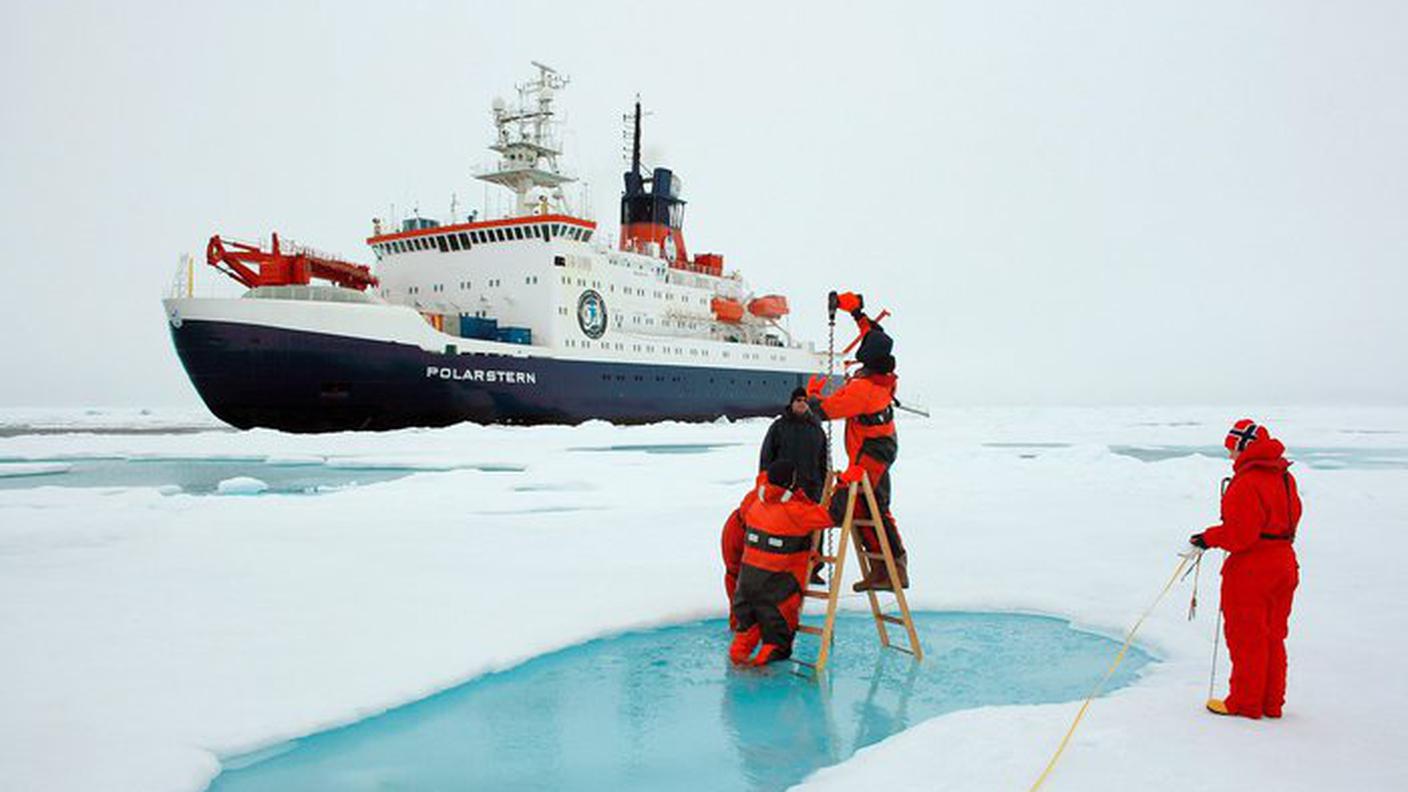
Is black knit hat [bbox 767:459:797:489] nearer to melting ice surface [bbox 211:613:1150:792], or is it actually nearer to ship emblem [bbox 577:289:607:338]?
melting ice surface [bbox 211:613:1150:792]

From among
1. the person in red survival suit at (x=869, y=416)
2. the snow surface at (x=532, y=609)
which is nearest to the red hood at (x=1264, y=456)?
the snow surface at (x=532, y=609)

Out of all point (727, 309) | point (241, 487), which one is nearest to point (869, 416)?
point (241, 487)

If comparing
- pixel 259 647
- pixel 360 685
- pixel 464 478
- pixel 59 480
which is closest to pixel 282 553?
pixel 259 647

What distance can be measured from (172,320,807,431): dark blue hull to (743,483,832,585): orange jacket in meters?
18.6

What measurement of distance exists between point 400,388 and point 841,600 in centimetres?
1823

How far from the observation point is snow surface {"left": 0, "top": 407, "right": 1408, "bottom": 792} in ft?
9.23

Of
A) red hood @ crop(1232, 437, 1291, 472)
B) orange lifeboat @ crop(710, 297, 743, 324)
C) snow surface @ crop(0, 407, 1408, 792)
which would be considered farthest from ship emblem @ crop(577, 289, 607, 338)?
red hood @ crop(1232, 437, 1291, 472)

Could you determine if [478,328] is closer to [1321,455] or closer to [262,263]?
[262,263]

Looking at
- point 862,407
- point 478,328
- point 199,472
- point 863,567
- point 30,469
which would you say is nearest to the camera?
point 862,407

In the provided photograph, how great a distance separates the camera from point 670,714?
3.42m

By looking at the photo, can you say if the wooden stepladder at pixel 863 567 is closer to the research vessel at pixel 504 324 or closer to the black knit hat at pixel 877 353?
the black knit hat at pixel 877 353

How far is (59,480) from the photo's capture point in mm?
13070

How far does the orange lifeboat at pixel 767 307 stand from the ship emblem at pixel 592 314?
10.4 metres

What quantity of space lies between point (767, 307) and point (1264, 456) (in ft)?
106
